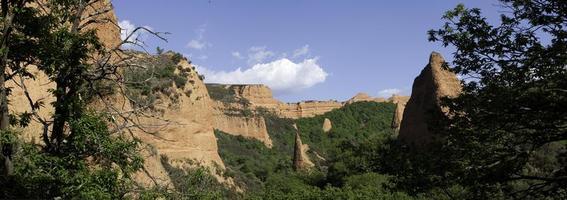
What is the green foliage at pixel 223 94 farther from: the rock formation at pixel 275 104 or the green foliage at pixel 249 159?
the green foliage at pixel 249 159

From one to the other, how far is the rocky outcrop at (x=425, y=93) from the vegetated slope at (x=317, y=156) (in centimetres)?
307

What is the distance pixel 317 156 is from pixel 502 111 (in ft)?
308

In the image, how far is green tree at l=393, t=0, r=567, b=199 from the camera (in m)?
8.39

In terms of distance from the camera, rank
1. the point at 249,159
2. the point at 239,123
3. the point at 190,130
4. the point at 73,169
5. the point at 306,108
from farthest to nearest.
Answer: the point at 306,108 < the point at 239,123 < the point at 249,159 < the point at 190,130 < the point at 73,169

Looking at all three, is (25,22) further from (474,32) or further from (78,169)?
(474,32)

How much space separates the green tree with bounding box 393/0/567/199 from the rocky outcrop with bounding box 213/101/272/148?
88.4 m

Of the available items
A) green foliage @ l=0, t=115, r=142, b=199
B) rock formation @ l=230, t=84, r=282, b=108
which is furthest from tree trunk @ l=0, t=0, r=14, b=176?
rock formation @ l=230, t=84, r=282, b=108

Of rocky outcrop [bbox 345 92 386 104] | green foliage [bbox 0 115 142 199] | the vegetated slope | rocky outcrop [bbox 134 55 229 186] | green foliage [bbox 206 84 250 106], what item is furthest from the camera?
rocky outcrop [bbox 345 92 386 104]

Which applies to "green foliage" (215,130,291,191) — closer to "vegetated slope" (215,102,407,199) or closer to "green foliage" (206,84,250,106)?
"vegetated slope" (215,102,407,199)

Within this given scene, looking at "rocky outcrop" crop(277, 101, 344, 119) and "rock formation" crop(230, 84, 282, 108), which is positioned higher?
"rock formation" crop(230, 84, 282, 108)

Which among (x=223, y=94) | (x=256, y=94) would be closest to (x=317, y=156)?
(x=223, y=94)

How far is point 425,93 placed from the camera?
42.6 meters

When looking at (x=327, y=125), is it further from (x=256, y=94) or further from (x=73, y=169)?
(x=73, y=169)

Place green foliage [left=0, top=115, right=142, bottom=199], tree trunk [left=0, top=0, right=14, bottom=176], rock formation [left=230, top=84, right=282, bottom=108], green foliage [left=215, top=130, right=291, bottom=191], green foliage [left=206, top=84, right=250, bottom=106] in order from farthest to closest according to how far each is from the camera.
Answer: rock formation [left=230, top=84, right=282, bottom=108] → green foliage [left=206, top=84, right=250, bottom=106] → green foliage [left=215, top=130, right=291, bottom=191] → tree trunk [left=0, top=0, right=14, bottom=176] → green foliage [left=0, top=115, right=142, bottom=199]
